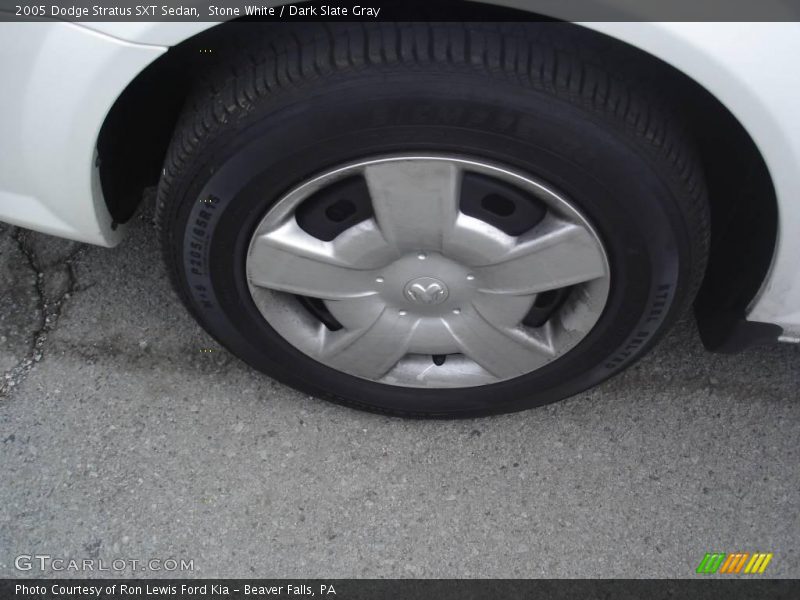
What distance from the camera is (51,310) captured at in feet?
6.56

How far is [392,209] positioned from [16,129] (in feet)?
2.21

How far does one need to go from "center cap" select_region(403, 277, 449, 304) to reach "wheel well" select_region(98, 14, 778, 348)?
507 millimetres

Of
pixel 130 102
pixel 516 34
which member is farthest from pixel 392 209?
pixel 130 102

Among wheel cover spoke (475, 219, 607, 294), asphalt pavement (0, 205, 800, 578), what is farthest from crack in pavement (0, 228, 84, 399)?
wheel cover spoke (475, 219, 607, 294)

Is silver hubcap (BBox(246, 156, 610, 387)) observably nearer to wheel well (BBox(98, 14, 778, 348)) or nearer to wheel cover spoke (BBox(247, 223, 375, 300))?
wheel cover spoke (BBox(247, 223, 375, 300))

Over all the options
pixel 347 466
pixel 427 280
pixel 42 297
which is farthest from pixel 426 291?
pixel 42 297

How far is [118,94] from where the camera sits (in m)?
1.26

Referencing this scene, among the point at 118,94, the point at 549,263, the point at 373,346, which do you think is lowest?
the point at 373,346

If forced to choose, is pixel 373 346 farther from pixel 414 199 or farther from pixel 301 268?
pixel 414 199

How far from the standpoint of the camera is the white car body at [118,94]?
3.70 ft

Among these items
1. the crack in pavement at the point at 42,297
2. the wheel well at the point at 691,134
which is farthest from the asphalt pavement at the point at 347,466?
the wheel well at the point at 691,134

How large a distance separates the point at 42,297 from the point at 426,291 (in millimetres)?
1101
